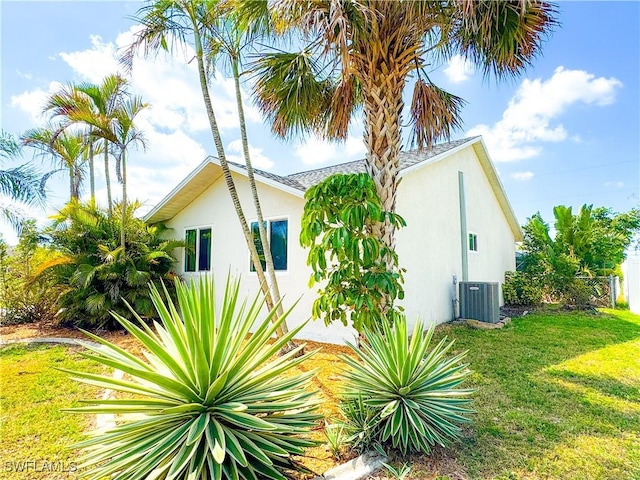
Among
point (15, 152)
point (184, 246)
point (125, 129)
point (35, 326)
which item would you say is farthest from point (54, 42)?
point (35, 326)

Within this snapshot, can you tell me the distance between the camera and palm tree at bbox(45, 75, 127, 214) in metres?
10.0

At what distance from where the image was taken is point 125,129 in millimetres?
10477

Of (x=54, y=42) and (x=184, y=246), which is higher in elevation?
(x=54, y=42)

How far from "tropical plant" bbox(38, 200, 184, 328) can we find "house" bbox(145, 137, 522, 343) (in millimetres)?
1592

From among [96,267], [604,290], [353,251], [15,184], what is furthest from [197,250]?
[604,290]

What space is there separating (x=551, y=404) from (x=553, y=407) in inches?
4.4

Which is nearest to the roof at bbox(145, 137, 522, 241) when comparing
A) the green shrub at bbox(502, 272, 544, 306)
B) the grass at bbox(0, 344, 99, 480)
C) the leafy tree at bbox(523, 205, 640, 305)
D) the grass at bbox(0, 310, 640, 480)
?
the leafy tree at bbox(523, 205, 640, 305)

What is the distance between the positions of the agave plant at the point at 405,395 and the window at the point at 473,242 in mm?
10042

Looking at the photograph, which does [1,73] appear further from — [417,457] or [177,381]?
[417,457]

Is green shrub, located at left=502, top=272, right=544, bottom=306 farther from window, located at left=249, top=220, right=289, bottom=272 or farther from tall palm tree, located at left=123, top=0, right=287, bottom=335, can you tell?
tall palm tree, located at left=123, top=0, right=287, bottom=335

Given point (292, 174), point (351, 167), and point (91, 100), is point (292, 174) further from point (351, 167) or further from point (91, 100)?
point (91, 100)

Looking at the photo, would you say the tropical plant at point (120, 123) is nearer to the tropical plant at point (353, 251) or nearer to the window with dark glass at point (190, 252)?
the window with dark glass at point (190, 252)

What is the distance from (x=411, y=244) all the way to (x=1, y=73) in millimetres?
10340

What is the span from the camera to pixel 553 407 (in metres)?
5.06
